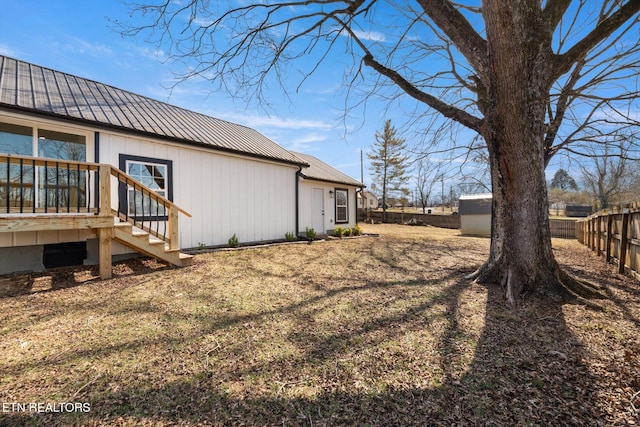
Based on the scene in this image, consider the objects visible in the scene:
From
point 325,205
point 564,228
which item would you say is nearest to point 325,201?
point 325,205

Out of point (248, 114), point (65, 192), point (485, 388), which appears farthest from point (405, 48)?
point (65, 192)

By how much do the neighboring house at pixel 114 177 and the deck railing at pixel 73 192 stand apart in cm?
2

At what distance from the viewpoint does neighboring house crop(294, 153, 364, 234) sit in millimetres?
10883

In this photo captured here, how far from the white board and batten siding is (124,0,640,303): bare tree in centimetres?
279

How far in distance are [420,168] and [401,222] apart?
1896 centimetres

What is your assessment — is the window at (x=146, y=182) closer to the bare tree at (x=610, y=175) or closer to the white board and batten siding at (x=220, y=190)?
the white board and batten siding at (x=220, y=190)

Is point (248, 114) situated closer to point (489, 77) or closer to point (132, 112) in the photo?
point (132, 112)

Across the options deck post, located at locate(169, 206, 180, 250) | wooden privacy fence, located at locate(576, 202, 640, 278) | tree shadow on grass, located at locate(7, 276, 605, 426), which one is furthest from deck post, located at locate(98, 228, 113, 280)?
wooden privacy fence, located at locate(576, 202, 640, 278)

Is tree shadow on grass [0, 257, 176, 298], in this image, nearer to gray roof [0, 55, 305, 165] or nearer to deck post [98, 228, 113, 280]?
deck post [98, 228, 113, 280]

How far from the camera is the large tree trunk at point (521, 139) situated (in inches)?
143

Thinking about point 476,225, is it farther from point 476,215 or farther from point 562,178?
point 562,178

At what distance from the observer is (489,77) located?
3.88 metres

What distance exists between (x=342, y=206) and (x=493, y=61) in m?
9.82

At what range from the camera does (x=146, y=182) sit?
6.48 metres
